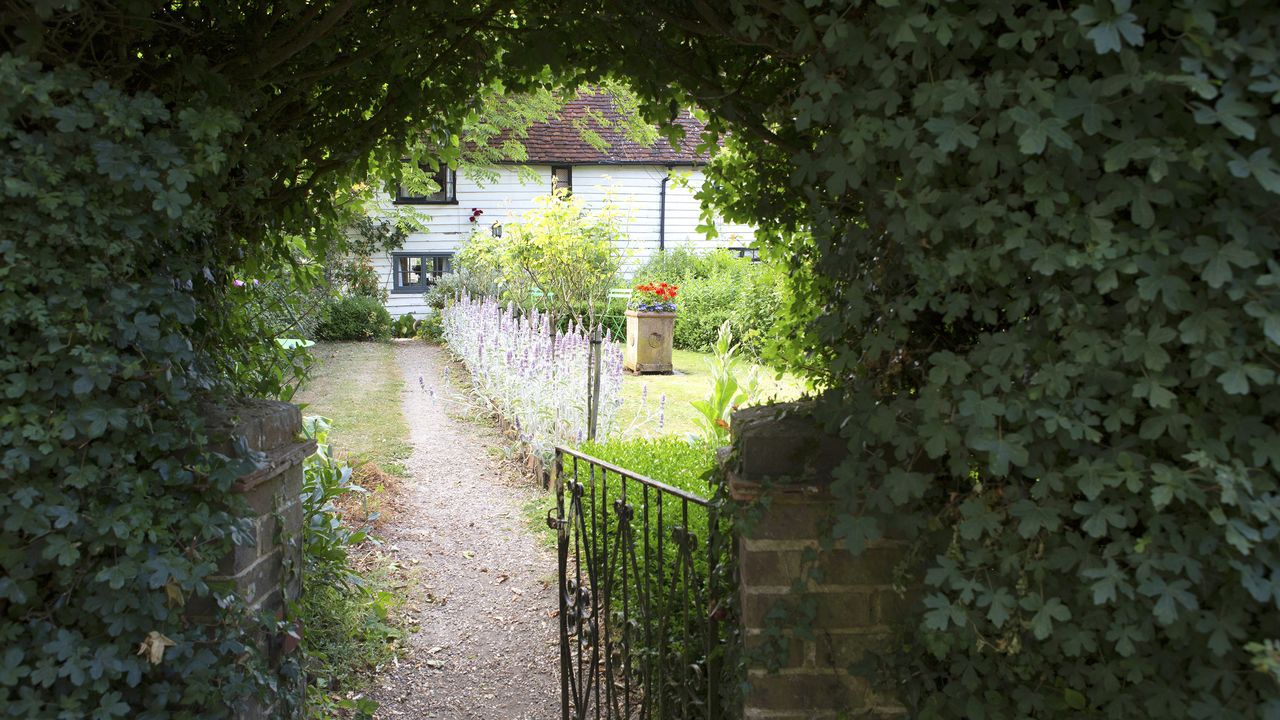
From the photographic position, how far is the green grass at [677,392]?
8625 mm

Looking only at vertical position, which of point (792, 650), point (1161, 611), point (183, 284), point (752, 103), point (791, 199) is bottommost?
point (792, 650)

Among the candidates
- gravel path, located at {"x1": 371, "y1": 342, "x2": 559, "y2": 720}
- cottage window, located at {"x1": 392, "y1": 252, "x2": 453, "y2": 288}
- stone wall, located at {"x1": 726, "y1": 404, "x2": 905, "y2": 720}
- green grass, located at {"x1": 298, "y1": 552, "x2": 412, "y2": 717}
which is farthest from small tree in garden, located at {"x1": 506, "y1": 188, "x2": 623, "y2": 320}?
cottage window, located at {"x1": 392, "y1": 252, "x2": 453, "y2": 288}

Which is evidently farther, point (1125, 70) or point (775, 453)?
point (775, 453)

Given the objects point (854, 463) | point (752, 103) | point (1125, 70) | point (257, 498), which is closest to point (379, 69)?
point (752, 103)

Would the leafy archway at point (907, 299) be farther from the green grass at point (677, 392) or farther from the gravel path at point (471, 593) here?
the green grass at point (677, 392)

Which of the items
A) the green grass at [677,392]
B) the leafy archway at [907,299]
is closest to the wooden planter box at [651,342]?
the green grass at [677,392]

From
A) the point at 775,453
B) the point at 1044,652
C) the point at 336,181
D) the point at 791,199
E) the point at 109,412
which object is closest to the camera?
the point at 1044,652

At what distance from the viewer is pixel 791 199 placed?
268cm

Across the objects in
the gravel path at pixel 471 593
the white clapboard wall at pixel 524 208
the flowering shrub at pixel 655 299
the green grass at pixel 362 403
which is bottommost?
the gravel path at pixel 471 593

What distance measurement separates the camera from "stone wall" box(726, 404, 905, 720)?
2.15 meters

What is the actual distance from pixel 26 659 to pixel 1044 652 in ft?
6.69

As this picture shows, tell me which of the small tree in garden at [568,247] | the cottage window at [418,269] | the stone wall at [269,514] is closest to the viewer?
the stone wall at [269,514]

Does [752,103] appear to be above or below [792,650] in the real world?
above

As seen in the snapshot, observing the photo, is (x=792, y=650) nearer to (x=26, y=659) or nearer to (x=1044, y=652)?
(x=1044, y=652)
